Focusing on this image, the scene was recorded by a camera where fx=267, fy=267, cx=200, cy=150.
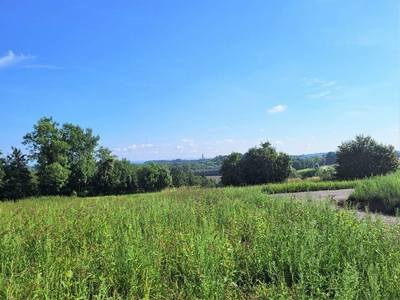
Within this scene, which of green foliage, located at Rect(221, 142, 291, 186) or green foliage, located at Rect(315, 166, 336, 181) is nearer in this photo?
green foliage, located at Rect(315, 166, 336, 181)

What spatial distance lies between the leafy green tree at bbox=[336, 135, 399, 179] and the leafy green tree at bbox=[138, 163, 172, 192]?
33861mm

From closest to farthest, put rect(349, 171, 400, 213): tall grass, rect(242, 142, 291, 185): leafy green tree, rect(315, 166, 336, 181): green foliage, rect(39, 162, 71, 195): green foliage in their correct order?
rect(349, 171, 400, 213): tall grass, rect(315, 166, 336, 181): green foliage, rect(39, 162, 71, 195): green foliage, rect(242, 142, 291, 185): leafy green tree

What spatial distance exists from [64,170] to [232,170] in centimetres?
2583

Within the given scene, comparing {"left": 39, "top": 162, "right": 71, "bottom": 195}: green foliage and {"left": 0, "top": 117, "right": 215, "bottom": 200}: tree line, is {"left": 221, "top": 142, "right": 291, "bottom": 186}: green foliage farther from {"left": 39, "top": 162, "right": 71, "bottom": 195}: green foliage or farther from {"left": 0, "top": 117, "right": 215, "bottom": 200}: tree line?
{"left": 39, "top": 162, "right": 71, "bottom": 195}: green foliage

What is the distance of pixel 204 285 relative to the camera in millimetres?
2508

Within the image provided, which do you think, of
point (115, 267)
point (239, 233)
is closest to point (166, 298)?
point (115, 267)

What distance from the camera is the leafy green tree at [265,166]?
3978cm

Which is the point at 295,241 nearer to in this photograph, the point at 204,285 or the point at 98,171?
the point at 204,285

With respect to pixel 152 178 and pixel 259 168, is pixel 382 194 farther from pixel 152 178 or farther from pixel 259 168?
pixel 152 178

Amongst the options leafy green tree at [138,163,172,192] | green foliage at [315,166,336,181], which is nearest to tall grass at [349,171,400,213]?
green foliage at [315,166,336,181]

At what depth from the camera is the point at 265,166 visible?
39750 mm

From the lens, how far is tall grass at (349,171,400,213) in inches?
363

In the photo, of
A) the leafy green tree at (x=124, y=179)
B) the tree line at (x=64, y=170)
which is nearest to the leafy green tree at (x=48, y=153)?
the tree line at (x=64, y=170)

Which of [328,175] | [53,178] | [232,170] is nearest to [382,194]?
[328,175]
